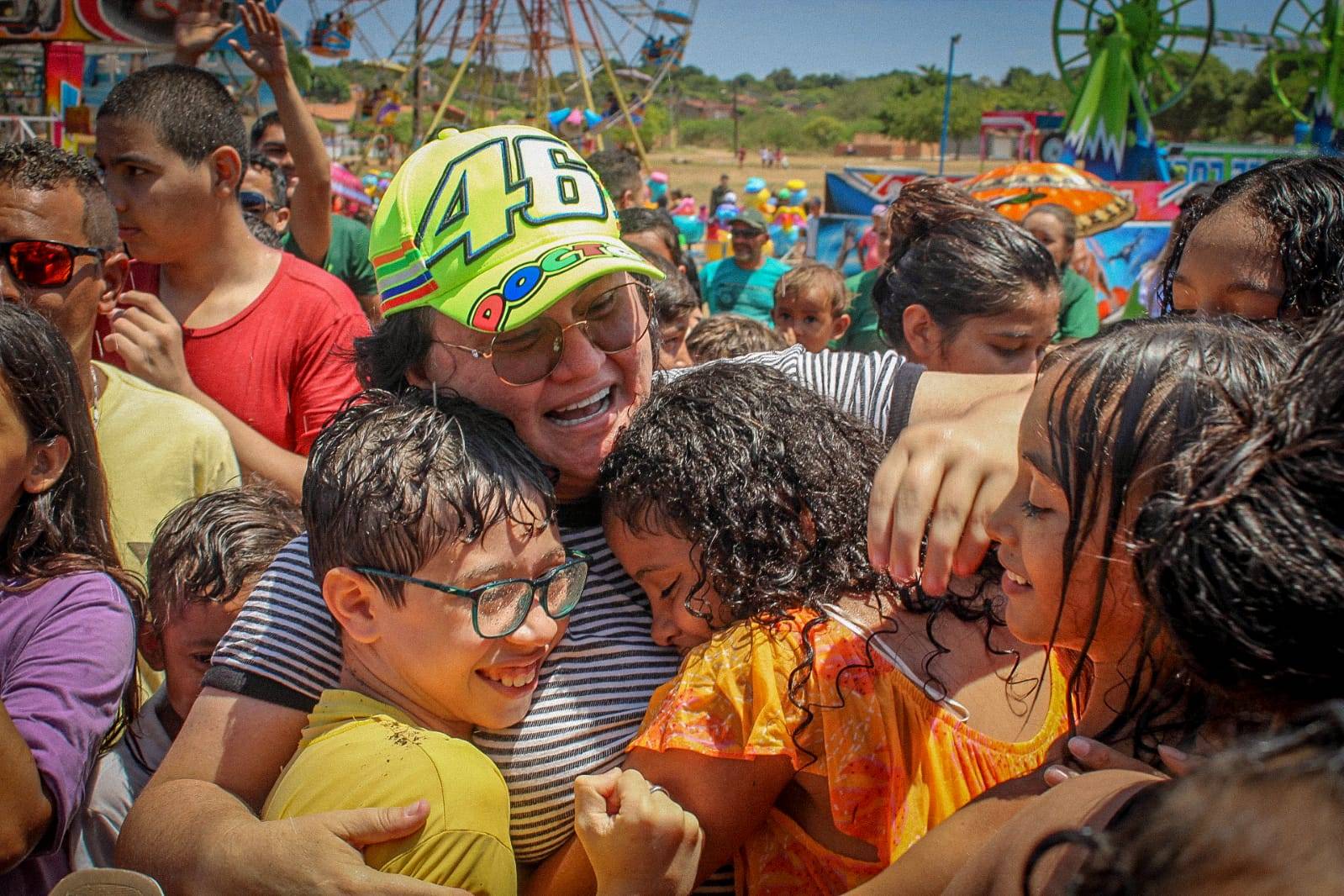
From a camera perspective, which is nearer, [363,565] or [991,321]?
[363,565]

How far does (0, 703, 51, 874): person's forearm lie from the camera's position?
1578 mm

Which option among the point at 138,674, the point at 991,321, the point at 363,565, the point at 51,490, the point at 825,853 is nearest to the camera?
the point at 825,853

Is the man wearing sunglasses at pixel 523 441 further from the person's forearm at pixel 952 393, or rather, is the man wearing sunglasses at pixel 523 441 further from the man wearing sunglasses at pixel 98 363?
the man wearing sunglasses at pixel 98 363

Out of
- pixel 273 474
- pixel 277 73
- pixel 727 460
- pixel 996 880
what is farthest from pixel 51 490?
pixel 277 73

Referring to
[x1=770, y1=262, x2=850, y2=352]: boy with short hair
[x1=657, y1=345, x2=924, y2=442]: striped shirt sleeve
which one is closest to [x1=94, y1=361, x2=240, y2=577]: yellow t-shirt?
[x1=657, y1=345, x2=924, y2=442]: striped shirt sleeve

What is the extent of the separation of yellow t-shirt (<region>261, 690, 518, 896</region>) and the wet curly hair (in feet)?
1.46

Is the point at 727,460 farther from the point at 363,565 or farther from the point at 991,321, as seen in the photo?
the point at 991,321

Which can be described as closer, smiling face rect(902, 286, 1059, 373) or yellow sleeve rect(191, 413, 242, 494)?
yellow sleeve rect(191, 413, 242, 494)

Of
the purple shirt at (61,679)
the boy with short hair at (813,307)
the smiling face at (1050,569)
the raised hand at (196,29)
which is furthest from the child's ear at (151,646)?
the boy with short hair at (813,307)

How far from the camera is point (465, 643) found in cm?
165

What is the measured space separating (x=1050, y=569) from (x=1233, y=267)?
45.0 inches

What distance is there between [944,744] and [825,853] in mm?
262

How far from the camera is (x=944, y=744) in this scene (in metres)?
1.46

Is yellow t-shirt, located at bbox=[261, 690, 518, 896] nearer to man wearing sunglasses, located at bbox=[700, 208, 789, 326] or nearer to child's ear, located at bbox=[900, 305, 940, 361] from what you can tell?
child's ear, located at bbox=[900, 305, 940, 361]
